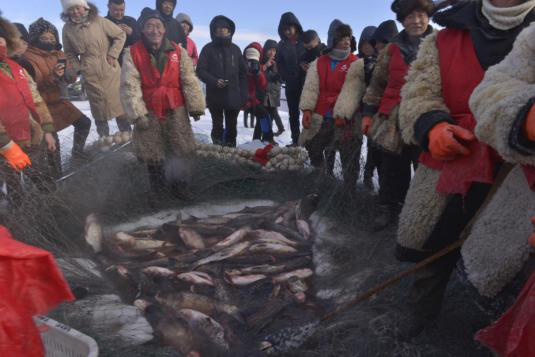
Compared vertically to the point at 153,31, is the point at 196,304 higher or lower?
lower

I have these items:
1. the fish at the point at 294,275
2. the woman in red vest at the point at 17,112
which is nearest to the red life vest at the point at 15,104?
the woman in red vest at the point at 17,112

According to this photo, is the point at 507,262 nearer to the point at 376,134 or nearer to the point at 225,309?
the point at 225,309

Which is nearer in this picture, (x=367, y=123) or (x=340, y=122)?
(x=367, y=123)

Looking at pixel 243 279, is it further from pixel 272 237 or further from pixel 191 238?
pixel 191 238

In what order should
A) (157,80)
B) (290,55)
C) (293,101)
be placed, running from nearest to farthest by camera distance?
(157,80) < (290,55) < (293,101)

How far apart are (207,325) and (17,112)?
271 cm

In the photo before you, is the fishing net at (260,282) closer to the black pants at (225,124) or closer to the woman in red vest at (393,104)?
the woman in red vest at (393,104)

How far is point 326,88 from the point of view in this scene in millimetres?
5066

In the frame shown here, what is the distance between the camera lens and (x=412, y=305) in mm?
2334

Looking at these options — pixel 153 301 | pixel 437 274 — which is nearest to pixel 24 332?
pixel 153 301

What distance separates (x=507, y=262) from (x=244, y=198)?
354cm

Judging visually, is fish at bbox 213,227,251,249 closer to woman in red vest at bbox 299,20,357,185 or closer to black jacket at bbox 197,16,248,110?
woman in red vest at bbox 299,20,357,185

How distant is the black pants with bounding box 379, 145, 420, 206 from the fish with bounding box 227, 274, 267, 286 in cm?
165

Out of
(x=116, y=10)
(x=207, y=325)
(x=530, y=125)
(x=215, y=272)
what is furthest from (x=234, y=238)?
(x=116, y=10)
